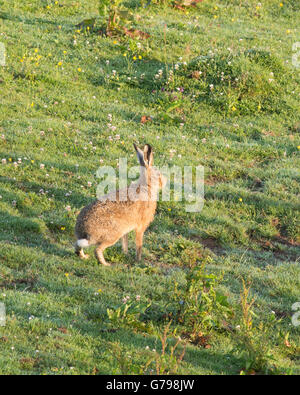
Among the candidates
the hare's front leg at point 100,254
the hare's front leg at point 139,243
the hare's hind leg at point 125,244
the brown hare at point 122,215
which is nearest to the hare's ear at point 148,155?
the brown hare at point 122,215

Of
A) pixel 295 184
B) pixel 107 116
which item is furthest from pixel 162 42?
pixel 295 184

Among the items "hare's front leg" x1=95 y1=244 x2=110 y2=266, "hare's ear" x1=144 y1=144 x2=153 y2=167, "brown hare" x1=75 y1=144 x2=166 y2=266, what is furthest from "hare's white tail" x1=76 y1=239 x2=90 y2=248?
"hare's ear" x1=144 y1=144 x2=153 y2=167

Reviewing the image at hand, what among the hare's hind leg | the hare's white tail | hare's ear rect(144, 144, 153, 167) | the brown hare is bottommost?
the hare's hind leg

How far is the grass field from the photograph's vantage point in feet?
20.6

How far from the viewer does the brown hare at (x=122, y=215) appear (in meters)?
7.74

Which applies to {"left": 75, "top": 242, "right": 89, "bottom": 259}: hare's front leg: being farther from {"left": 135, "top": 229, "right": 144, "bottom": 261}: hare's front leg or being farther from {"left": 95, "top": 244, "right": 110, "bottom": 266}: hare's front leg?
{"left": 135, "top": 229, "right": 144, "bottom": 261}: hare's front leg

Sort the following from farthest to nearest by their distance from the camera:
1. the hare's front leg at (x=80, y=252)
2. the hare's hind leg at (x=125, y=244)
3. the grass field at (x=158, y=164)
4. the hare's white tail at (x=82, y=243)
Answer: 1. the hare's hind leg at (x=125, y=244)
2. the hare's front leg at (x=80, y=252)
3. the hare's white tail at (x=82, y=243)
4. the grass field at (x=158, y=164)

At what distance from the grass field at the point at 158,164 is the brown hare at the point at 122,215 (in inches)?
13.5

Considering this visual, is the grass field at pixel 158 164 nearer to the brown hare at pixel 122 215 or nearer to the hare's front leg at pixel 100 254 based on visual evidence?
the hare's front leg at pixel 100 254

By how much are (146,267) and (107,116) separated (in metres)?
4.44

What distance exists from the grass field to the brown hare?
343 mm

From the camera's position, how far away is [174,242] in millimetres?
8836

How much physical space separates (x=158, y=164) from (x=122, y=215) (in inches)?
112
